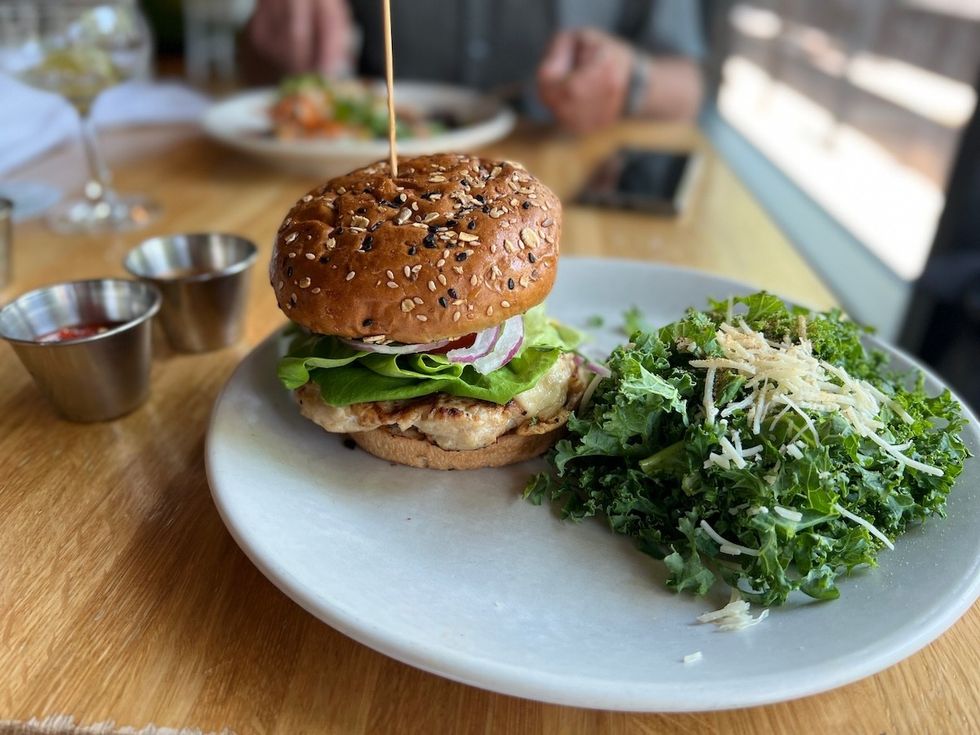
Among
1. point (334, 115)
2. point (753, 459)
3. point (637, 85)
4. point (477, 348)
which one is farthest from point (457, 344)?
point (637, 85)

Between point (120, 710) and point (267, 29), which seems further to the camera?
point (267, 29)

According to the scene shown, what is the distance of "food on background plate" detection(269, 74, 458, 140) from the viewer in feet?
12.7

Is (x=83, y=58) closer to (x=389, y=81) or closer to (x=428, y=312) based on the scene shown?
(x=389, y=81)

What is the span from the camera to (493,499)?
5.50ft

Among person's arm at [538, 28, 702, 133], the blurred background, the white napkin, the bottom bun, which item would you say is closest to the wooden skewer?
the bottom bun

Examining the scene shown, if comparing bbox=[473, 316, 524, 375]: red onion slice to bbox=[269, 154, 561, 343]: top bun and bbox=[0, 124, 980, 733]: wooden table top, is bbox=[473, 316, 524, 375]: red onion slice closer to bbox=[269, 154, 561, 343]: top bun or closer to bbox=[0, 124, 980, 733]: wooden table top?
bbox=[269, 154, 561, 343]: top bun

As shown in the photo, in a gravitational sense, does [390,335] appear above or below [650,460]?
above

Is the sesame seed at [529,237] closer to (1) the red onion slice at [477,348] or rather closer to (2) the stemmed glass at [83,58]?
(1) the red onion slice at [477,348]

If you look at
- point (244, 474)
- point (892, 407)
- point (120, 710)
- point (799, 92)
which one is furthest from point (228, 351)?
point (799, 92)

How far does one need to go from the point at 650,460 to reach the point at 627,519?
136 mm

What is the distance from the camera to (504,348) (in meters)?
1.78

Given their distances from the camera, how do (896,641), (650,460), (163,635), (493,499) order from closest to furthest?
1. (896,641)
2. (163,635)
3. (650,460)
4. (493,499)

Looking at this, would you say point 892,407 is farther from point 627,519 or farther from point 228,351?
point 228,351

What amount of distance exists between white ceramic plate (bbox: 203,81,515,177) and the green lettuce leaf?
1.93 metres
